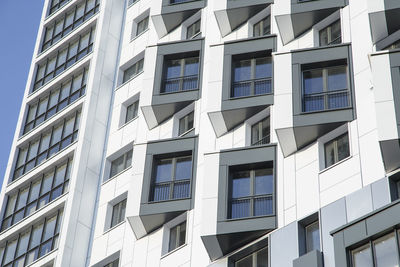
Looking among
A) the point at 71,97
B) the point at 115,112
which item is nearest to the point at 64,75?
the point at 71,97

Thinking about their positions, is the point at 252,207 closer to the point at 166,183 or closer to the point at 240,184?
the point at 240,184

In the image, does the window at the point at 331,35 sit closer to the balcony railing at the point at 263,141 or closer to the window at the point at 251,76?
the window at the point at 251,76

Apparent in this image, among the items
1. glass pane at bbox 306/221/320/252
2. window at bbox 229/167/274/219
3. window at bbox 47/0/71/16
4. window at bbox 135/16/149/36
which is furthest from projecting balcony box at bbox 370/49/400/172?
window at bbox 47/0/71/16

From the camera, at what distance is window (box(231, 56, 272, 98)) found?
4275 centimetres

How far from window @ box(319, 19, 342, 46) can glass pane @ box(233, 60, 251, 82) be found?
384 cm

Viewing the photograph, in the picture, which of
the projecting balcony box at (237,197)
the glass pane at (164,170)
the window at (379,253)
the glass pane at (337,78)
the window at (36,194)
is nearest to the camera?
the window at (379,253)

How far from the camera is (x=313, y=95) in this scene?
→ 3969cm

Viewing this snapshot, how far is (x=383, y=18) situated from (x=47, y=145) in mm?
23939

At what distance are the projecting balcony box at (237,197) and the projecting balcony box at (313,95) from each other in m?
1.52

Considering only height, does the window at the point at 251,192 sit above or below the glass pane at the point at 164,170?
below

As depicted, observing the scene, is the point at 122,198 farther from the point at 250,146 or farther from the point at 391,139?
the point at 391,139

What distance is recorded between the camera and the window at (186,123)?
149 ft

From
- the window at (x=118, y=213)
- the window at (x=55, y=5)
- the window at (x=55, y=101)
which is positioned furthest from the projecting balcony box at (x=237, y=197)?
the window at (x=55, y=5)

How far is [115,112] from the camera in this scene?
5103 centimetres
